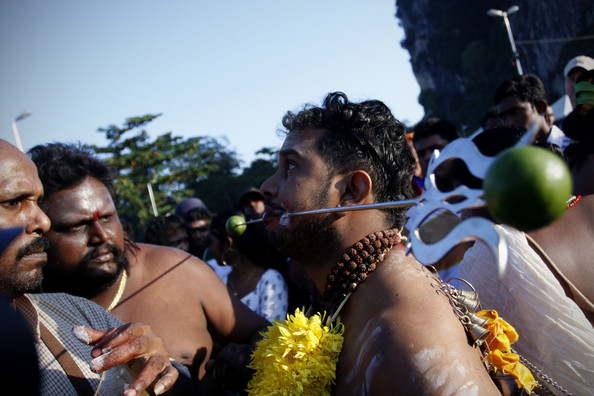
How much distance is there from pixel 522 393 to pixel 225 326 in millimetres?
1955

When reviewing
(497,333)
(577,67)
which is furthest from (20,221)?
(577,67)

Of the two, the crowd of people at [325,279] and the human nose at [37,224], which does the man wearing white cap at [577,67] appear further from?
the human nose at [37,224]

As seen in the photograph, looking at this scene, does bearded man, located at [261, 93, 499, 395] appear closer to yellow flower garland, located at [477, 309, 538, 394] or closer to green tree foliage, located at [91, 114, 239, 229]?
yellow flower garland, located at [477, 309, 538, 394]

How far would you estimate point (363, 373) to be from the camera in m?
1.67

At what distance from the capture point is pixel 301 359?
1.90 metres

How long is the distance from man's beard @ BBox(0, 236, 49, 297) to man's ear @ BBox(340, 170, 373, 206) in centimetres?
151

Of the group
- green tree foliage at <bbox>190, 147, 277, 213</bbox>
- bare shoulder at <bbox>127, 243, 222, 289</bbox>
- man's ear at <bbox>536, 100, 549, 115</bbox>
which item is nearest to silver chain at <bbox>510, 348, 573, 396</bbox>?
bare shoulder at <bbox>127, 243, 222, 289</bbox>

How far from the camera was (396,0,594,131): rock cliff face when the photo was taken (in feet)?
111

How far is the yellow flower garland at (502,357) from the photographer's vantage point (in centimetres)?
173

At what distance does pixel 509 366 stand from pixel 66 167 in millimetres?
2809

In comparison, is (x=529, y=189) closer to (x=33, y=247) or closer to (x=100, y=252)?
(x=33, y=247)

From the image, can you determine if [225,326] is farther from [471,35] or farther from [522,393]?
[471,35]

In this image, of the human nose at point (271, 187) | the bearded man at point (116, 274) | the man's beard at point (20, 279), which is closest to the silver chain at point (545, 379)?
the human nose at point (271, 187)

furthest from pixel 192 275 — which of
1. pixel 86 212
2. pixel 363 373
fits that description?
pixel 363 373
